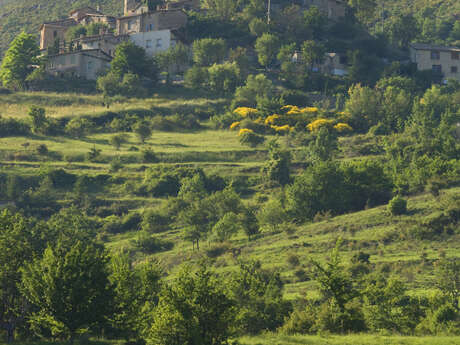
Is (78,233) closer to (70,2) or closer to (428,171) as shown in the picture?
Answer: (428,171)

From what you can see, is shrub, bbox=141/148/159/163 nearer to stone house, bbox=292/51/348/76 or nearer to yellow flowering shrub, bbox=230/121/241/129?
yellow flowering shrub, bbox=230/121/241/129

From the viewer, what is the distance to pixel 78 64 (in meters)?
124

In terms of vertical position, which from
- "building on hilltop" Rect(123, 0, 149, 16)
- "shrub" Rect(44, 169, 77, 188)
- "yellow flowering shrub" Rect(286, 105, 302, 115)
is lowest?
"shrub" Rect(44, 169, 77, 188)

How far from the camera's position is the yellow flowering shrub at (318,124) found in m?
98.8

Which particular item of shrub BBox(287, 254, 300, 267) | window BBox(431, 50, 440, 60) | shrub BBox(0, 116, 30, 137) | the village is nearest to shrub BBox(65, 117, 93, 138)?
shrub BBox(0, 116, 30, 137)

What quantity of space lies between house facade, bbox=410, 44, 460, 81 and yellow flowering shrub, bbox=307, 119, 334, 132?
35499mm

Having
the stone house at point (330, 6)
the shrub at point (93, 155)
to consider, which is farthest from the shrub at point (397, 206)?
the stone house at point (330, 6)

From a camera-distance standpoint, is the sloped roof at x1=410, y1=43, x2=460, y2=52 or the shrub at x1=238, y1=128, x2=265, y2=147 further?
Result: the sloped roof at x1=410, y1=43, x2=460, y2=52

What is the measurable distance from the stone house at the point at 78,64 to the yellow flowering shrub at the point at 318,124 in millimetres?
42070

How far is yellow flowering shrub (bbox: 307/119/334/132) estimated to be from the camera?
9876 cm

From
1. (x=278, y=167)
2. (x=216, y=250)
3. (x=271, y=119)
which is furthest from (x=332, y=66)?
(x=216, y=250)

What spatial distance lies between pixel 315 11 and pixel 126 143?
51.6 m

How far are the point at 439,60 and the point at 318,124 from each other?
3978cm

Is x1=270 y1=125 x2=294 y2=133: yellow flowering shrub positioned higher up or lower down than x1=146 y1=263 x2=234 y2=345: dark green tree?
higher up
